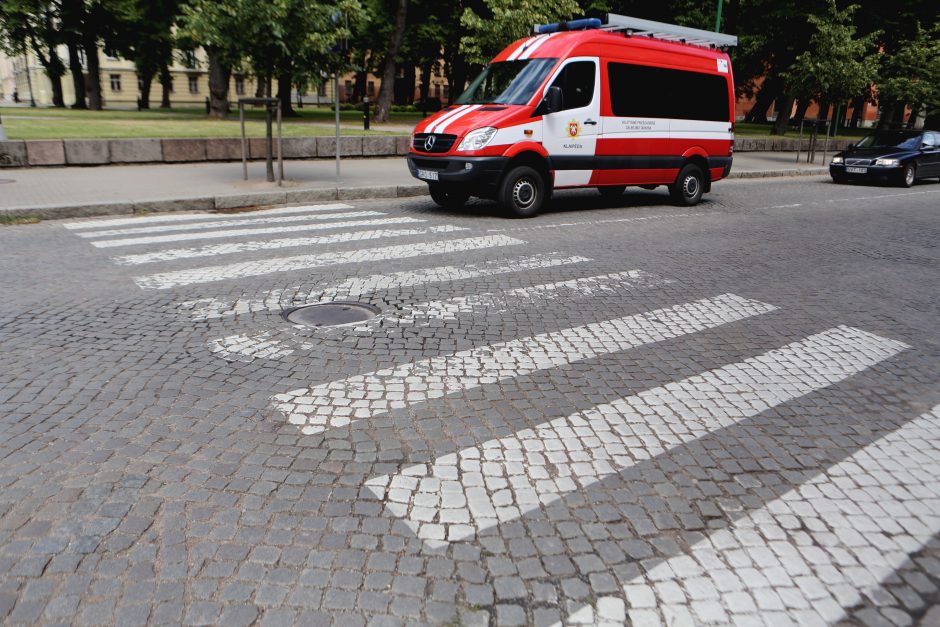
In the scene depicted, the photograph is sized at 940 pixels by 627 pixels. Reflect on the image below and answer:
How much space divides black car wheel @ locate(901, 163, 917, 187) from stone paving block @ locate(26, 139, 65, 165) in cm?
2041

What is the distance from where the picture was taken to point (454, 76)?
4425 centimetres

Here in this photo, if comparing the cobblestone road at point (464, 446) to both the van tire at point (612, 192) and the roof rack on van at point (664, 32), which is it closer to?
the roof rack on van at point (664, 32)

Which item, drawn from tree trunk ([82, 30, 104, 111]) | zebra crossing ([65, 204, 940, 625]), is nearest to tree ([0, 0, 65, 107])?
tree trunk ([82, 30, 104, 111])

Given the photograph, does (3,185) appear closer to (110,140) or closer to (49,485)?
(110,140)

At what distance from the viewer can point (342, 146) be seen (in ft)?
62.0

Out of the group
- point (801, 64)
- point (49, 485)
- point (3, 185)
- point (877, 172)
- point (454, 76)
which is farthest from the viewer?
point (454, 76)

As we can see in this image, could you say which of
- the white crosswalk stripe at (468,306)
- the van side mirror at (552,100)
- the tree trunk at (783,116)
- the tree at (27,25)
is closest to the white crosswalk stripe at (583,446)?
the white crosswalk stripe at (468,306)

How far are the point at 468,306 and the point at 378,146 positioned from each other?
46.5 feet

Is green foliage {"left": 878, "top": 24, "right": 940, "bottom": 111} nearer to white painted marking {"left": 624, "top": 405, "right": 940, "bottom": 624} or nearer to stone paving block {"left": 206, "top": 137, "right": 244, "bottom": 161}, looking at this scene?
stone paving block {"left": 206, "top": 137, "right": 244, "bottom": 161}

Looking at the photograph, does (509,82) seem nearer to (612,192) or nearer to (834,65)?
(612,192)

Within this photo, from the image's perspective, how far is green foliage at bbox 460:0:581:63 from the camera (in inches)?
905

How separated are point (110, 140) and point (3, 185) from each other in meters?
3.47

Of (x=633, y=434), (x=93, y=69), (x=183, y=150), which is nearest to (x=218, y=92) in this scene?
(x=93, y=69)

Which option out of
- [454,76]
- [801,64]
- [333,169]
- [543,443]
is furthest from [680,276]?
[454,76]
